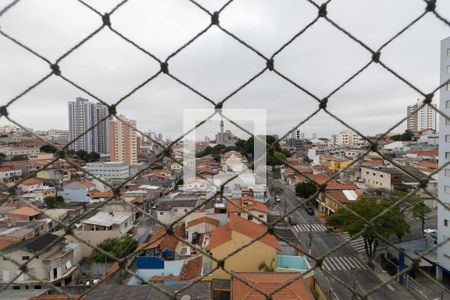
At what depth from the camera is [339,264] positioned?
6.71 m

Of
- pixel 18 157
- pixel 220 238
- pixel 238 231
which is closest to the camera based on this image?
pixel 238 231

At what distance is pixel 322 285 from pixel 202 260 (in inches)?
93.0

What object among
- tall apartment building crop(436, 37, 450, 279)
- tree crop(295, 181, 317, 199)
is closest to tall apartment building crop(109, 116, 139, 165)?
tree crop(295, 181, 317, 199)

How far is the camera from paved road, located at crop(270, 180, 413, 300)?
18.1ft

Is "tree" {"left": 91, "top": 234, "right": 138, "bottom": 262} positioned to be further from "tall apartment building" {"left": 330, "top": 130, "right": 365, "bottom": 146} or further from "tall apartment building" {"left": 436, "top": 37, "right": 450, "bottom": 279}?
"tall apartment building" {"left": 330, "top": 130, "right": 365, "bottom": 146}

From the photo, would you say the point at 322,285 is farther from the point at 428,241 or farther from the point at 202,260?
the point at 428,241

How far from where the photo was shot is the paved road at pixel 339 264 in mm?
5516

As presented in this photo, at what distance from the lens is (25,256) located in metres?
5.29

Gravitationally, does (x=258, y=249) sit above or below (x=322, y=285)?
above

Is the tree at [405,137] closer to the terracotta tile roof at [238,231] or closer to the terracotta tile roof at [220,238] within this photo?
the terracotta tile roof at [238,231]

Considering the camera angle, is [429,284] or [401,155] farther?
[401,155]

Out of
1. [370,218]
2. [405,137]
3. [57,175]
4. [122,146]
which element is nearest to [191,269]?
[370,218]

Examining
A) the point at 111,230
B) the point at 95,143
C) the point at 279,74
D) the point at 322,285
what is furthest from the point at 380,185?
the point at 95,143

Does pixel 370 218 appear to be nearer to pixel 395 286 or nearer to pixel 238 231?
→ pixel 395 286
